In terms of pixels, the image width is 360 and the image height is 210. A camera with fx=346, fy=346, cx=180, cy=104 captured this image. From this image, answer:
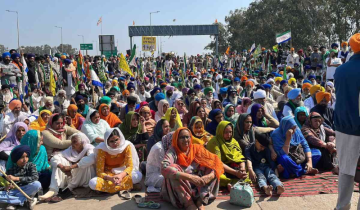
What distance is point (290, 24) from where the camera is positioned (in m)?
30.5

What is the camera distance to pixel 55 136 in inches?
179

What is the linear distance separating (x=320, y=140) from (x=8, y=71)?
286 inches

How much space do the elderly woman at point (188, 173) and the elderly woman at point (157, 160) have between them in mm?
192

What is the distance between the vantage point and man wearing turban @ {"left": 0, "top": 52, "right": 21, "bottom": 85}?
842cm

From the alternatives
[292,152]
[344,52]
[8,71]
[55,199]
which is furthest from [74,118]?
[344,52]

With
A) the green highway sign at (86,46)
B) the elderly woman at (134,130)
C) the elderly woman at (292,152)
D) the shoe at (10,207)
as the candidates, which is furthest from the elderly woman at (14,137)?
the green highway sign at (86,46)

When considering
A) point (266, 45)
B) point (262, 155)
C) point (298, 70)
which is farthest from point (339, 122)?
point (266, 45)

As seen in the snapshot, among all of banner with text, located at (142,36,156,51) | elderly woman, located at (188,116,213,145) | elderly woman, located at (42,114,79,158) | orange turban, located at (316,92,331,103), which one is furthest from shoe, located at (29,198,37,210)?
banner with text, located at (142,36,156,51)

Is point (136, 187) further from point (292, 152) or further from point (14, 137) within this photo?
point (292, 152)

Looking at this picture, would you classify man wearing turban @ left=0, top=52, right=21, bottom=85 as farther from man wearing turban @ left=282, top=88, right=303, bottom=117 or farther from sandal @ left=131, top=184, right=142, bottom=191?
man wearing turban @ left=282, top=88, right=303, bottom=117

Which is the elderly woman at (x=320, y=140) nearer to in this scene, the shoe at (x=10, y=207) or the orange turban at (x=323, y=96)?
the orange turban at (x=323, y=96)

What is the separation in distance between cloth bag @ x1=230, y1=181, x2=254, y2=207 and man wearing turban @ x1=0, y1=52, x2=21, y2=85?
693 cm

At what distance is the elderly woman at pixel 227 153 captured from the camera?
4027 millimetres

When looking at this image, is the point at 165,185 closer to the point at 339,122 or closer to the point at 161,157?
the point at 161,157
